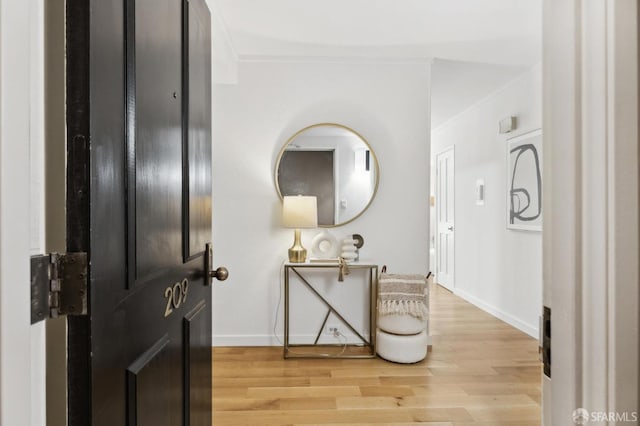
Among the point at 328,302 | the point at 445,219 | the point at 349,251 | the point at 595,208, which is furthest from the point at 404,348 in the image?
the point at 445,219

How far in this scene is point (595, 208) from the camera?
1.91ft

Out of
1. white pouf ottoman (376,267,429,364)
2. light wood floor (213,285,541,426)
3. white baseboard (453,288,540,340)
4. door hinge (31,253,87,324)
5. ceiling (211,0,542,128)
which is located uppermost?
ceiling (211,0,542,128)

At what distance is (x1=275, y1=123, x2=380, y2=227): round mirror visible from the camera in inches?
127

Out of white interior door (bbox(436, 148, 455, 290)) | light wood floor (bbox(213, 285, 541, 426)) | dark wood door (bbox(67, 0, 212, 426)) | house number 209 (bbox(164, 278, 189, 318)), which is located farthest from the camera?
white interior door (bbox(436, 148, 455, 290))

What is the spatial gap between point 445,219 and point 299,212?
3.51m

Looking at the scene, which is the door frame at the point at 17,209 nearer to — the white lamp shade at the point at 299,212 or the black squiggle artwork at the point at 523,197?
the white lamp shade at the point at 299,212

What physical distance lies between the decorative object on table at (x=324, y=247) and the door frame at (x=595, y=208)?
2579 mm

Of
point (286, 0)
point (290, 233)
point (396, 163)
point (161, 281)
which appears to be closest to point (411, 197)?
point (396, 163)

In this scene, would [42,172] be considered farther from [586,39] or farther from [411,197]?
[411,197]

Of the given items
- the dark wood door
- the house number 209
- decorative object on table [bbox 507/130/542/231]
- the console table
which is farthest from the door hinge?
decorative object on table [bbox 507/130/542/231]

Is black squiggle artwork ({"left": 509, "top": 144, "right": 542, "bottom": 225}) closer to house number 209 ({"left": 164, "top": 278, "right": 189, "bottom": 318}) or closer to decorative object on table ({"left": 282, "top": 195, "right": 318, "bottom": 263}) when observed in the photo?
decorative object on table ({"left": 282, "top": 195, "right": 318, "bottom": 263})

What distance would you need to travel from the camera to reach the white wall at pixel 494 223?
11.7 ft

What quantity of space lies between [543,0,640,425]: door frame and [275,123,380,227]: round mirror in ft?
8.56

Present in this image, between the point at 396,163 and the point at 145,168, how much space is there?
2670mm
